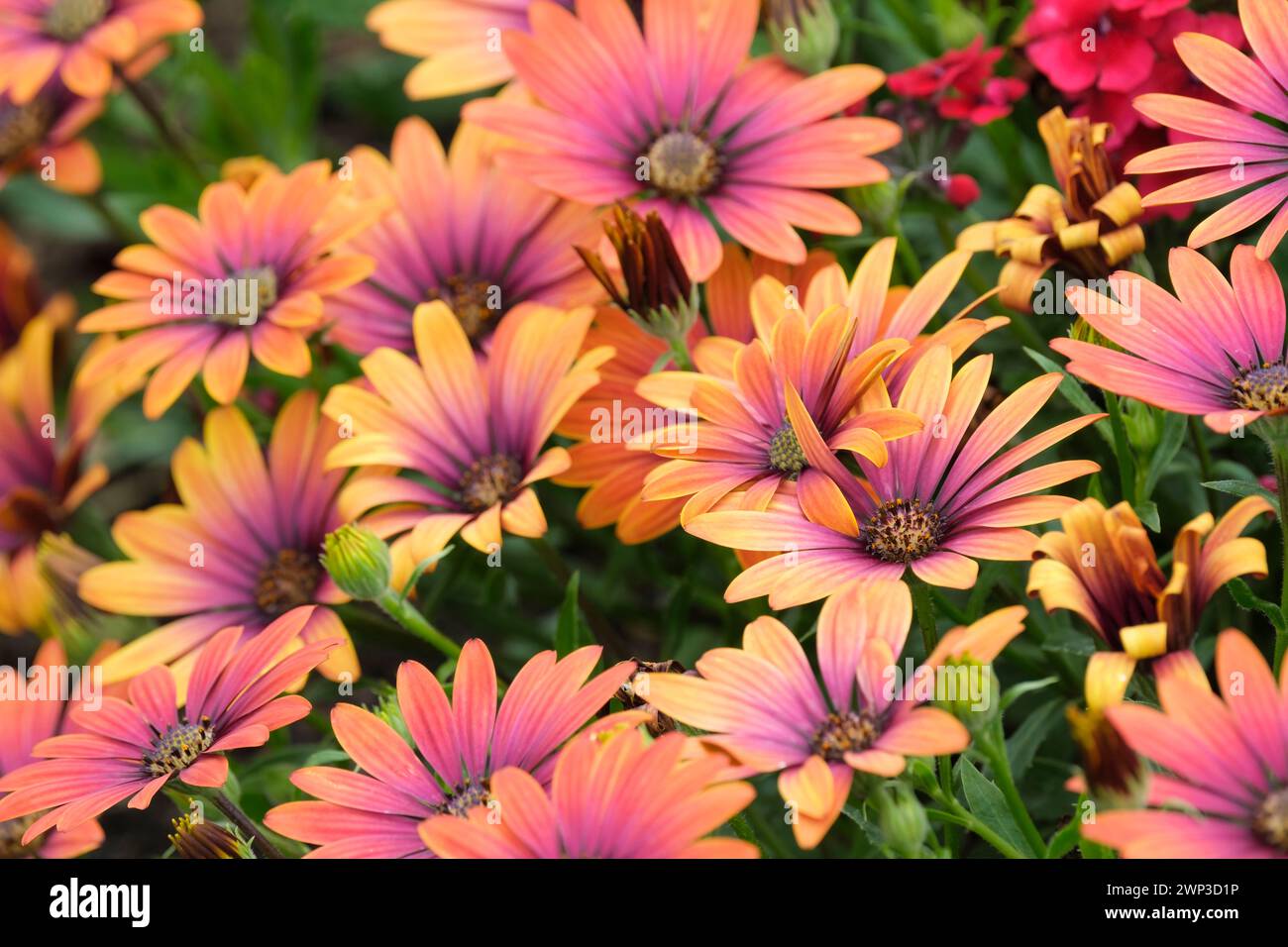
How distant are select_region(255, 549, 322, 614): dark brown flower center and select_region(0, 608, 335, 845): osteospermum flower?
0.72 ft

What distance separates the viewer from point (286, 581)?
4.44ft

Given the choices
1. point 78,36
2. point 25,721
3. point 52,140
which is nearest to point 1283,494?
→ point 25,721

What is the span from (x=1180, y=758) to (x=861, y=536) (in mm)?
309

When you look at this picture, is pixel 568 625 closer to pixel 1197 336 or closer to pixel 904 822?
pixel 904 822

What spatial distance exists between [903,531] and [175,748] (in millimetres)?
561

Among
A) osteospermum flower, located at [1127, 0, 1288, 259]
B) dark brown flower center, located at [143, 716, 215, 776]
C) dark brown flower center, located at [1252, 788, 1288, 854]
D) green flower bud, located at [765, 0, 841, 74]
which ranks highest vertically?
green flower bud, located at [765, 0, 841, 74]

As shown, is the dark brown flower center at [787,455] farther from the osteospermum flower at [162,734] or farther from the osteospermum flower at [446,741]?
the osteospermum flower at [162,734]

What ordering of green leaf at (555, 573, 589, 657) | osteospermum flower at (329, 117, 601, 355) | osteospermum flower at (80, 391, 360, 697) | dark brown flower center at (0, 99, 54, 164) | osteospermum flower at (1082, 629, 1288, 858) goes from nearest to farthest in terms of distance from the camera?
osteospermum flower at (1082, 629, 1288, 858)
green leaf at (555, 573, 589, 657)
osteospermum flower at (80, 391, 360, 697)
osteospermum flower at (329, 117, 601, 355)
dark brown flower center at (0, 99, 54, 164)

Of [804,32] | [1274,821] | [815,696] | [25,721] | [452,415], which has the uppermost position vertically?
[804,32]

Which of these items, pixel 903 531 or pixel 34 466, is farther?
pixel 34 466

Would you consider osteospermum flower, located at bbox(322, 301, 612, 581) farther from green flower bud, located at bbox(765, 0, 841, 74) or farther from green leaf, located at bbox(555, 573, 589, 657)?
green flower bud, located at bbox(765, 0, 841, 74)

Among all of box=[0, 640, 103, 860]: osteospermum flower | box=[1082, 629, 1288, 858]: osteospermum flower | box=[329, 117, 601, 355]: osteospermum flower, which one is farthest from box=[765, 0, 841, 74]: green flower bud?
box=[0, 640, 103, 860]: osteospermum flower

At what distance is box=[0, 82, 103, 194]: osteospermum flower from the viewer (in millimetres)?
1694
